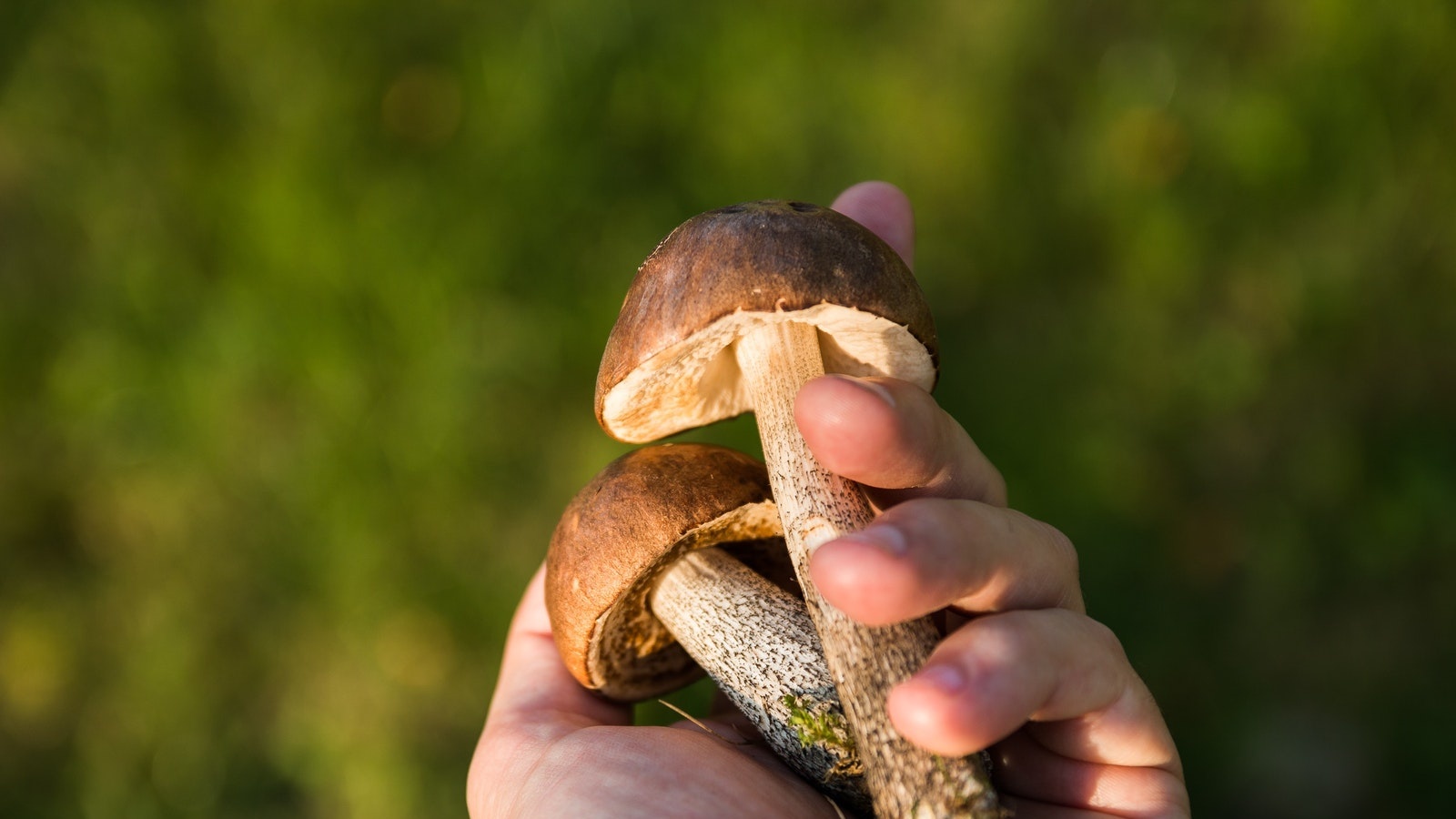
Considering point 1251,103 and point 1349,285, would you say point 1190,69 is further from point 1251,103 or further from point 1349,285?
point 1349,285

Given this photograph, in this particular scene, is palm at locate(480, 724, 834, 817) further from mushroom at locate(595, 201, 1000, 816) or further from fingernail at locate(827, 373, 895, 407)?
fingernail at locate(827, 373, 895, 407)

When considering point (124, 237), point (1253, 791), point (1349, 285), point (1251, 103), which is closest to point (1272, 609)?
point (1253, 791)

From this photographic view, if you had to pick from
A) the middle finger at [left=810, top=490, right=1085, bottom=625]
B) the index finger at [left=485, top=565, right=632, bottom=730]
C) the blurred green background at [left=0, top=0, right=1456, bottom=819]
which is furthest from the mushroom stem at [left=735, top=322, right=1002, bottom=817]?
the blurred green background at [left=0, top=0, right=1456, bottom=819]

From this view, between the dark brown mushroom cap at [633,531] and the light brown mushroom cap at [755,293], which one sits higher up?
the light brown mushroom cap at [755,293]

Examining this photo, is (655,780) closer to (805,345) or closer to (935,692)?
(935,692)

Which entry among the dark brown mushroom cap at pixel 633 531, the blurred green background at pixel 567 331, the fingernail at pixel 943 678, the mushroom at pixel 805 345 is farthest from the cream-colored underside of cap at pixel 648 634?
the blurred green background at pixel 567 331

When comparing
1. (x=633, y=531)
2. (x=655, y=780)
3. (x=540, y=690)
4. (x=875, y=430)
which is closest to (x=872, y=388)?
(x=875, y=430)

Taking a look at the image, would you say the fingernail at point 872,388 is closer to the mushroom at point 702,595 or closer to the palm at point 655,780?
the mushroom at point 702,595
